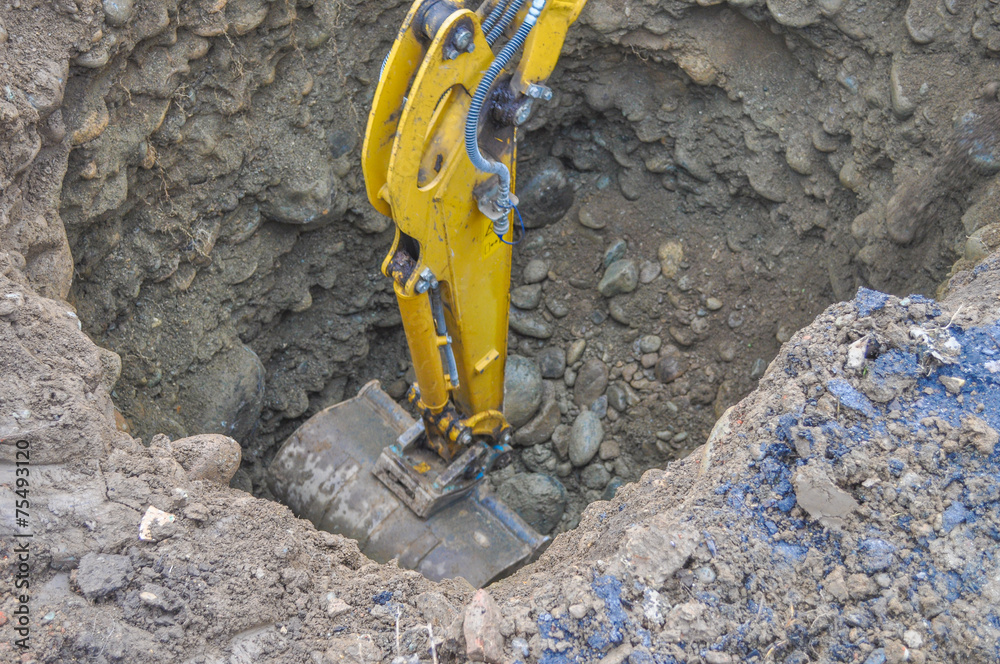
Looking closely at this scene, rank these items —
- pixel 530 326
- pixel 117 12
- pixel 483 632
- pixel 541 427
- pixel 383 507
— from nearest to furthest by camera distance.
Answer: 1. pixel 483 632
2. pixel 117 12
3. pixel 383 507
4. pixel 541 427
5. pixel 530 326

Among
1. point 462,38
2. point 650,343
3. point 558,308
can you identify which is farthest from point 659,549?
point 558,308

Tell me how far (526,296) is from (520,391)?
0.87 metres

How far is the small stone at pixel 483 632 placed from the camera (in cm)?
206

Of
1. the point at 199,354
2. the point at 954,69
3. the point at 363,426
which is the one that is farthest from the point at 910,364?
the point at 199,354

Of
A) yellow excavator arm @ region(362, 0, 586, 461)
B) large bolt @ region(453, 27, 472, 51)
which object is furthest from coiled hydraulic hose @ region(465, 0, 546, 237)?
large bolt @ region(453, 27, 472, 51)

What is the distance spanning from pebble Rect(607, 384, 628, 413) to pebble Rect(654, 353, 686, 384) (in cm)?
29

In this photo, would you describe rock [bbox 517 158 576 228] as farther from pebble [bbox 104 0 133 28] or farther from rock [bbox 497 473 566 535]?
pebble [bbox 104 0 133 28]

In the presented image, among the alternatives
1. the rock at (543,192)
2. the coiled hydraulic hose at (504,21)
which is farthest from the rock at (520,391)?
the coiled hydraulic hose at (504,21)

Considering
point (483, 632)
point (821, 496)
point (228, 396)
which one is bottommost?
point (228, 396)

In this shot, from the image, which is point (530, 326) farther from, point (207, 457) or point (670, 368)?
point (207, 457)

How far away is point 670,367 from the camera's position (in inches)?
208

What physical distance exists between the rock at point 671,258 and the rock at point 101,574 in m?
4.25

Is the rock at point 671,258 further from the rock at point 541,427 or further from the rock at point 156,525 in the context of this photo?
the rock at point 156,525

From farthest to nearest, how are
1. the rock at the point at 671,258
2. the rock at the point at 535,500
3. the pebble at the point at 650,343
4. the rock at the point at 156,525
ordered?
the rock at the point at 671,258
the pebble at the point at 650,343
the rock at the point at 535,500
the rock at the point at 156,525
